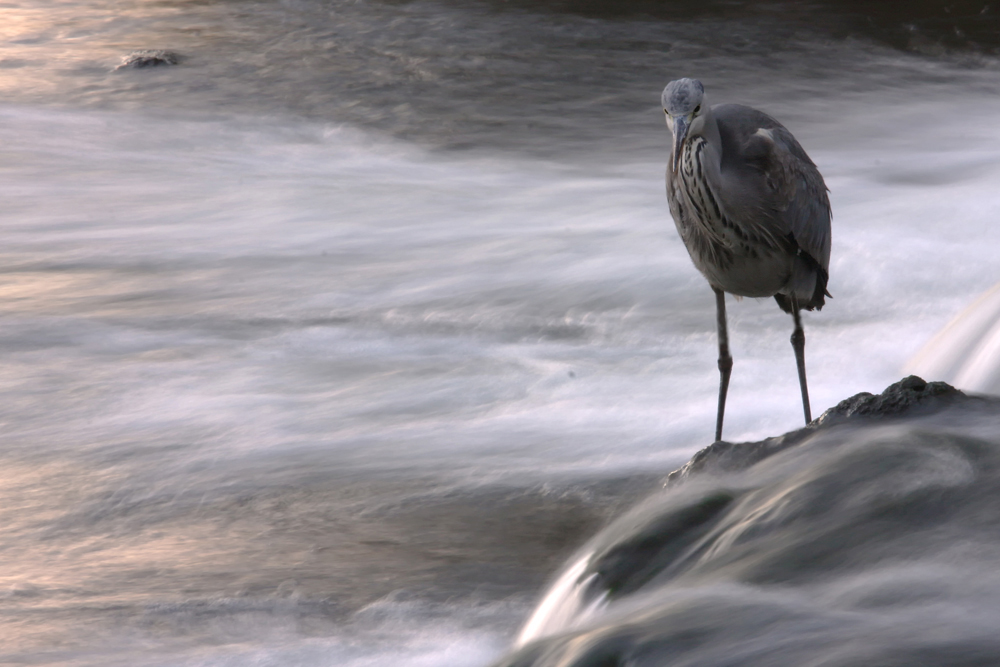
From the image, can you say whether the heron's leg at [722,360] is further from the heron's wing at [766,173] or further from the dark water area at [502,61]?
the dark water area at [502,61]

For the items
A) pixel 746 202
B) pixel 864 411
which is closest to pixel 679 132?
pixel 746 202

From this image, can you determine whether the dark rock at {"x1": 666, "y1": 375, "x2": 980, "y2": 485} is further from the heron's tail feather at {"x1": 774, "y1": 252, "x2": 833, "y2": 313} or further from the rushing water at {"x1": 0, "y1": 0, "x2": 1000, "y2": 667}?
the heron's tail feather at {"x1": 774, "y1": 252, "x2": 833, "y2": 313}

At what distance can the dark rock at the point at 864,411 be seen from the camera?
3.12 m

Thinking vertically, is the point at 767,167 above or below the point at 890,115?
above

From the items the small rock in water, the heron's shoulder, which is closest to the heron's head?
the heron's shoulder

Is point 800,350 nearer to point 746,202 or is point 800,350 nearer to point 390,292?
point 746,202

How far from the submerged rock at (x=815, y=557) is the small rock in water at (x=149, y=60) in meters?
10.3

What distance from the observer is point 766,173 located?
3.82 metres

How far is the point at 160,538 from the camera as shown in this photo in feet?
12.6

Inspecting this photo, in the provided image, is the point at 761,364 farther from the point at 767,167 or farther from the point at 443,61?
the point at 443,61

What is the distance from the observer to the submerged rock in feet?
7.29

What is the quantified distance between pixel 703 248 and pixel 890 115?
24.0 ft

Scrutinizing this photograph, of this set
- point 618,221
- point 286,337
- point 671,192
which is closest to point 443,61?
point 618,221

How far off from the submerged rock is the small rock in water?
10343 millimetres
